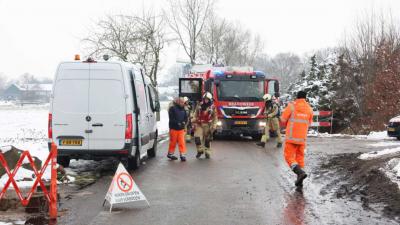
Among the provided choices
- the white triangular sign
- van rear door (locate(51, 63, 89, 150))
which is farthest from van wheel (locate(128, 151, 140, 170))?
the white triangular sign

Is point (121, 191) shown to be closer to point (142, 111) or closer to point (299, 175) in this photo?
point (299, 175)

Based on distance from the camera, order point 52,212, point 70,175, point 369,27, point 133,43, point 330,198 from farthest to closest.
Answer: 1. point 369,27
2. point 133,43
3. point 70,175
4. point 330,198
5. point 52,212

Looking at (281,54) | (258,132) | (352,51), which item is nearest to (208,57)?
(352,51)

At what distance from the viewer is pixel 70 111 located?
1086cm

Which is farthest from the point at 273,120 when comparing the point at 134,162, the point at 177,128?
the point at 134,162

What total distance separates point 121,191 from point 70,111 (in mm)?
3921

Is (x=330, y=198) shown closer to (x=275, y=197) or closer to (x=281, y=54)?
(x=275, y=197)

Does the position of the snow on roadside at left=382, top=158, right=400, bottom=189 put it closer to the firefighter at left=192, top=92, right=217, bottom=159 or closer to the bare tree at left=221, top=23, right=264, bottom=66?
the firefighter at left=192, top=92, right=217, bottom=159

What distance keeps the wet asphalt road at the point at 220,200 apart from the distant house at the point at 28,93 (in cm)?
11699

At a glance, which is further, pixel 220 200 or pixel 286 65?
pixel 286 65

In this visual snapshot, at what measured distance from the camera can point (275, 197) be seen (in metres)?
8.35

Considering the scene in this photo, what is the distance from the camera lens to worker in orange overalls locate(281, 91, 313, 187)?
31.1ft

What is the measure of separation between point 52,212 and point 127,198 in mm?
1210

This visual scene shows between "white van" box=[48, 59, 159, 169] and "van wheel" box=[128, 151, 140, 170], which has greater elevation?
"white van" box=[48, 59, 159, 169]
